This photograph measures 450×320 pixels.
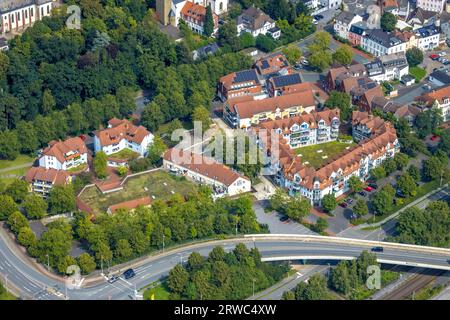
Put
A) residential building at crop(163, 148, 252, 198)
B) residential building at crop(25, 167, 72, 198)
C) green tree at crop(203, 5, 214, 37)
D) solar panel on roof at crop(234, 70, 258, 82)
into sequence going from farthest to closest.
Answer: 1. green tree at crop(203, 5, 214, 37)
2. solar panel on roof at crop(234, 70, 258, 82)
3. residential building at crop(163, 148, 252, 198)
4. residential building at crop(25, 167, 72, 198)

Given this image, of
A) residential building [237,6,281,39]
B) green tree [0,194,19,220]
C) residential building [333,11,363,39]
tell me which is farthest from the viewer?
residential building [333,11,363,39]

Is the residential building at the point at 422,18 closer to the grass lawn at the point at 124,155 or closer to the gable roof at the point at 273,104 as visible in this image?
the gable roof at the point at 273,104

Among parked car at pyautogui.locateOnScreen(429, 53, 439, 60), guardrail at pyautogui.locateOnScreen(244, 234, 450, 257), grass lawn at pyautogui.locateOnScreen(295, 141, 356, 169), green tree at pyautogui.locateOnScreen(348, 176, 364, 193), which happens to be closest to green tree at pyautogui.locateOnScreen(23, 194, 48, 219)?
guardrail at pyautogui.locateOnScreen(244, 234, 450, 257)

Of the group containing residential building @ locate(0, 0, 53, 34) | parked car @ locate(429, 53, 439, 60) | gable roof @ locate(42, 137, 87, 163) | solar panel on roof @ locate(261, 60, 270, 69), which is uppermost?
residential building @ locate(0, 0, 53, 34)

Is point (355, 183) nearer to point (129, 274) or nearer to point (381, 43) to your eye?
point (129, 274)

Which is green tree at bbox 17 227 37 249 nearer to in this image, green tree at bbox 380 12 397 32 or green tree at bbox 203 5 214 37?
green tree at bbox 203 5 214 37

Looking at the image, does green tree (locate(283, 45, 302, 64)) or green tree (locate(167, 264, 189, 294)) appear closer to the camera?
green tree (locate(167, 264, 189, 294))

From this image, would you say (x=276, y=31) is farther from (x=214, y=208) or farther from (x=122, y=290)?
(x=122, y=290)

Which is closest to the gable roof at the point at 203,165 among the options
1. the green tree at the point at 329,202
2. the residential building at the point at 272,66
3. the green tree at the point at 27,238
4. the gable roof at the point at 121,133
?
the gable roof at the point at 121,133
